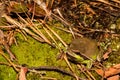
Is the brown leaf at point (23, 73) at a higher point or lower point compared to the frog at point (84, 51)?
lower

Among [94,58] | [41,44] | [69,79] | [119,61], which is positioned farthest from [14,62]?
[119,61]

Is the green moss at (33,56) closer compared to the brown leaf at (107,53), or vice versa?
the green moss at (33,56)

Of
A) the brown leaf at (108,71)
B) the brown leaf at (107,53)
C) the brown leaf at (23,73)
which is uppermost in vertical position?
the brown leaf at (107,53)

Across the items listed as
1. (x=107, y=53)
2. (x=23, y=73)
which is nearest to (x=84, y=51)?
(x=107, y=53)

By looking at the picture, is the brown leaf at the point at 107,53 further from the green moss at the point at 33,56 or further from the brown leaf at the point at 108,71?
the green moss at the point at 33,56

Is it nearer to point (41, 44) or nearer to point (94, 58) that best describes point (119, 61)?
point (94, 58)

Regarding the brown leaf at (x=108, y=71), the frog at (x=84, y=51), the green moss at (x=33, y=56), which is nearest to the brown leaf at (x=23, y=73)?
the green moss at (x=33, y=56)

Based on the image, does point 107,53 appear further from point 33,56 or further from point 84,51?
point 33,56

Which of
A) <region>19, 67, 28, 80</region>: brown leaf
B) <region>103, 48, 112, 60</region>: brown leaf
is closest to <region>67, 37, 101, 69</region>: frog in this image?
<region>103, 48, 112, 60</region>: brown leaf

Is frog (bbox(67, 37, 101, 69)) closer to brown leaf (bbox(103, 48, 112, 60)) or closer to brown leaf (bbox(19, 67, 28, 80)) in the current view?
brown leaf (bbox(103, 48, 112, 60))
